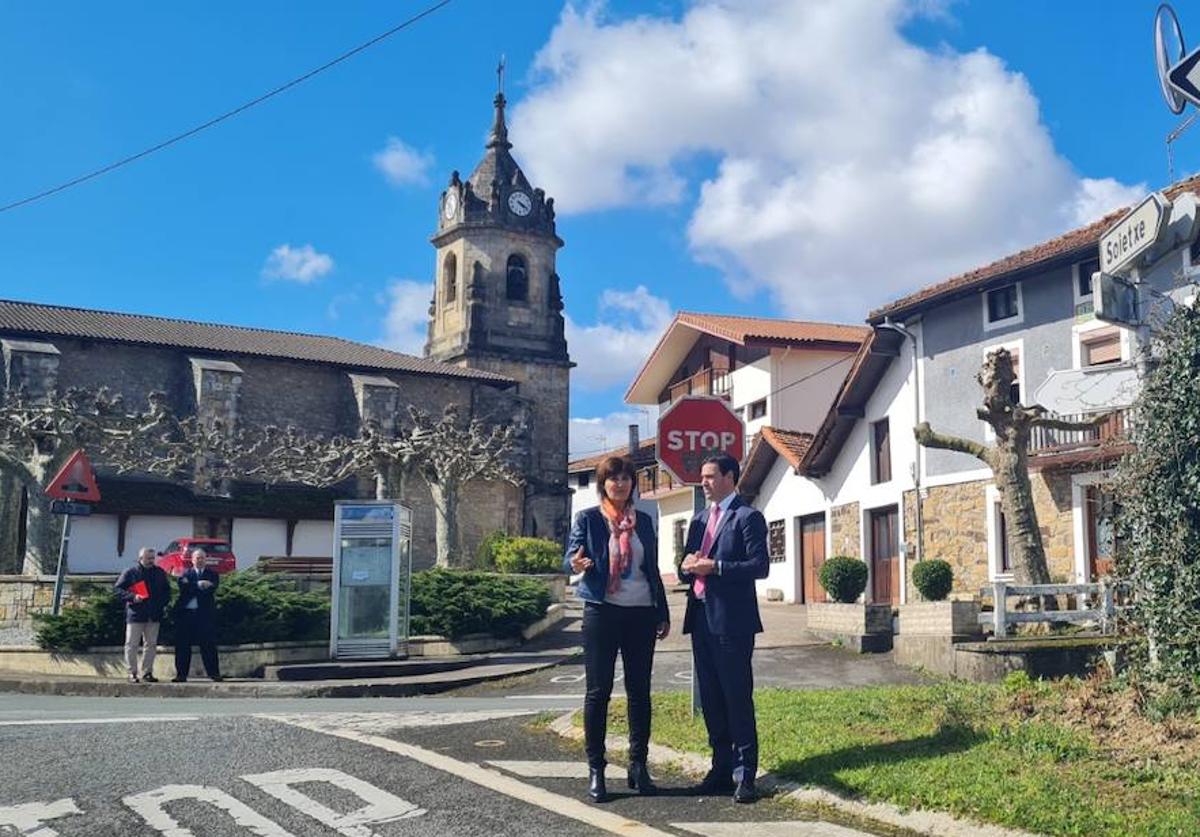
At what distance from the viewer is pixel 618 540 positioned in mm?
6301

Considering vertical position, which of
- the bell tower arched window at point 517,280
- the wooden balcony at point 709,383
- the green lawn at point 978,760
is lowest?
the green lawn at point 978,760

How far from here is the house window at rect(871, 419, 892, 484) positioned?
2806 centimetres

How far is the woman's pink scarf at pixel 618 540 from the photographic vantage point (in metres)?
6.23

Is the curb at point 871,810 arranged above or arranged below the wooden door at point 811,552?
below

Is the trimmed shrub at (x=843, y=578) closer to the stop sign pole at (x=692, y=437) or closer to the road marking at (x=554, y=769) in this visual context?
the stop sign pole at (x=692, y=437)

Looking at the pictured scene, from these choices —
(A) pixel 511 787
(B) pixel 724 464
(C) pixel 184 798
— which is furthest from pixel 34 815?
(B) pixel 724 464

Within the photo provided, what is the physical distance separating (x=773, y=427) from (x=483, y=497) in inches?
723

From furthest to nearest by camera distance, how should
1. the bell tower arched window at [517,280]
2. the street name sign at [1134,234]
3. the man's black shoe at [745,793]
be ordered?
the bell tower arched window at [517,280], the street name sign at [1134,234], the man's black shoe at [745,793]

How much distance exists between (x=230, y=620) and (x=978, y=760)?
41.8ft

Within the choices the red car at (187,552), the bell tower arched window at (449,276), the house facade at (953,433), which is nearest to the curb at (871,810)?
the house facade at (953,433)

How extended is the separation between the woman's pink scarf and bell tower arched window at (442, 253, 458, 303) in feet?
170

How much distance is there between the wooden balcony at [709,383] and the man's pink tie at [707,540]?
31138 millimetres

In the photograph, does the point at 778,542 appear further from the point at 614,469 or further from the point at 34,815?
the point at 34,815

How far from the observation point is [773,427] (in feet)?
115
